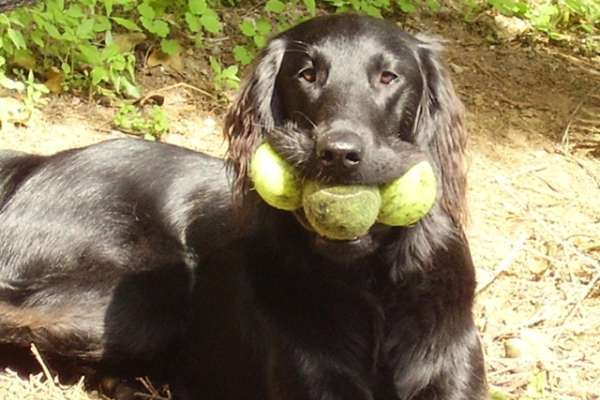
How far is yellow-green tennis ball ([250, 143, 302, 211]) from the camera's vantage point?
3199 millimetres

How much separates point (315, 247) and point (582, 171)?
2779 mm

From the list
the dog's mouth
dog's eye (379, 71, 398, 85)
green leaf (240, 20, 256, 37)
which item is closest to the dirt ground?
green leaf (240, 20, 256, 37)

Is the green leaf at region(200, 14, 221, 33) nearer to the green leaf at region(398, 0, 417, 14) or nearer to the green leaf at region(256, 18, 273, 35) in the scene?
the green leaf at region(256, 18, 273, 35)

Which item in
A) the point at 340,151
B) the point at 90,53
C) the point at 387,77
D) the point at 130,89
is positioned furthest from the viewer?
the point at 130,89

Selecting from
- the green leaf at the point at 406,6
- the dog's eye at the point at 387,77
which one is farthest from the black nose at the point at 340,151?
the green leaf at the point at 406,6

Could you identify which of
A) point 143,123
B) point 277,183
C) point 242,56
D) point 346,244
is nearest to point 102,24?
point 143,123

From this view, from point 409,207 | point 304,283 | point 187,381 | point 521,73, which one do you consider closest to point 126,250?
point 187,381

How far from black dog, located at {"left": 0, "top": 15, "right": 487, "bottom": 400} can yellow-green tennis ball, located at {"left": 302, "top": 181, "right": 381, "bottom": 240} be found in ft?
0.13

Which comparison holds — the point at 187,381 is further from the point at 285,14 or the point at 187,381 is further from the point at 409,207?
the point at 285,14

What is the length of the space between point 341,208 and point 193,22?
322 cm

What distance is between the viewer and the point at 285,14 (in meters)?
6.82

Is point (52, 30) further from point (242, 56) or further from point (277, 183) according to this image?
point (277, 183)

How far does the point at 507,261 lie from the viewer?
4891 millimetres

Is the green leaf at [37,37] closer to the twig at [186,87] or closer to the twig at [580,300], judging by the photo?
the twig at [186,87]
